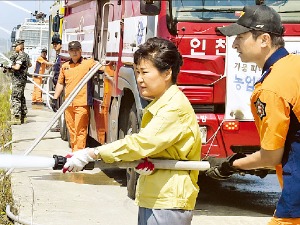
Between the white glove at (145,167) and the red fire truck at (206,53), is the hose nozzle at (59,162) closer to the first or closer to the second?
the white glove at (145,167)

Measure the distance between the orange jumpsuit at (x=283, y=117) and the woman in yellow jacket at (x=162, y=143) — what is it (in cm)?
48

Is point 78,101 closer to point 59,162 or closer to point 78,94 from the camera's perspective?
point 78,94

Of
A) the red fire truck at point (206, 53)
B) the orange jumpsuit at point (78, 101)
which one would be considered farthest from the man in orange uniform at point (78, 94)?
the red fire truck at point (206, 53)

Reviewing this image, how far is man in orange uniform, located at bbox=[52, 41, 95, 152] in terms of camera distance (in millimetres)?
11328

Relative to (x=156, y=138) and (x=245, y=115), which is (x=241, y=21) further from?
(x=245, y=115)

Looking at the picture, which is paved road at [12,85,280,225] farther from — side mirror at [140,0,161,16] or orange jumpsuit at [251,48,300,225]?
orange jumpsuit at [251,48,300,225]

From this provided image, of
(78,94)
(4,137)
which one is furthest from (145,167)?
(4,137)

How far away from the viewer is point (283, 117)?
352 cm

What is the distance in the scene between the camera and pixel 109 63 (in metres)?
9.98

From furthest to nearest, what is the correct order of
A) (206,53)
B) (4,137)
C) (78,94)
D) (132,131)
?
(4,137) → (78,94) → (132,131) → (206,53)

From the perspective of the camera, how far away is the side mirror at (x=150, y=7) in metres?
7.65

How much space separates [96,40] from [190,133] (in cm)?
736

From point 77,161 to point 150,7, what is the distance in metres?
4.09

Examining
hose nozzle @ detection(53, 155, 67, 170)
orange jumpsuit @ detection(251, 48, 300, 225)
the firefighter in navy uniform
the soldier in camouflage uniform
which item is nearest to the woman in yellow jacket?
hose nozzle @ detection(53, 155, 67, 170)
